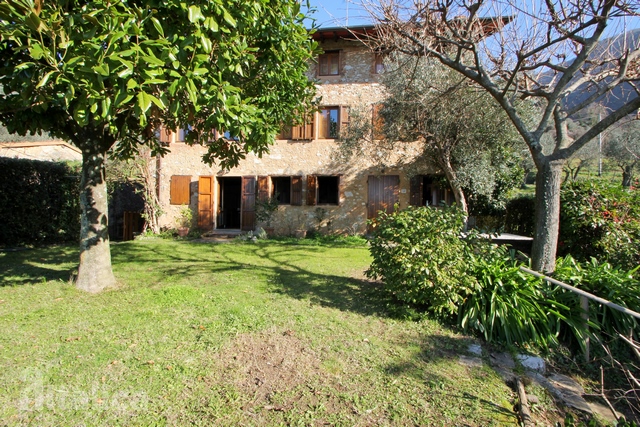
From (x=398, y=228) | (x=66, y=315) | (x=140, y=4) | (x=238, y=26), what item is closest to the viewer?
(x=140, y=4)

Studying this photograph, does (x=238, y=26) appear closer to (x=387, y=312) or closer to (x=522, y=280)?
(x=387, y=312)

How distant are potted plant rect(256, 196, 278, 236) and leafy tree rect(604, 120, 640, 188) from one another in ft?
49.7

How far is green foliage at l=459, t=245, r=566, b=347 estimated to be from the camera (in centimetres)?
390

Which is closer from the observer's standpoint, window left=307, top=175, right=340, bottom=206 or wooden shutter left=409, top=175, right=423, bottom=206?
wooden shutter left=409, top=175, right=423, bottom=206

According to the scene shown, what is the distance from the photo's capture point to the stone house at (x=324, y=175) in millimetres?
12891

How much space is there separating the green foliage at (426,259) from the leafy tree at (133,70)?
2008 mm

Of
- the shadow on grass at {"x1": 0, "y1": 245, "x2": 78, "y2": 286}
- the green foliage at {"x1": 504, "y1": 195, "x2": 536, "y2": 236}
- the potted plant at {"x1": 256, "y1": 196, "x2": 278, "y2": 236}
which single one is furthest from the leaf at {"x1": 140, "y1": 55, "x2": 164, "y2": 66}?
the potted plant at {"x1": 256, "y1": 196, "x2": 278, "y2": 236}

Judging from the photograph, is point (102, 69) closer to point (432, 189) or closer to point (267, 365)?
point (267, 365)

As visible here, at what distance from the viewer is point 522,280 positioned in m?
4.28

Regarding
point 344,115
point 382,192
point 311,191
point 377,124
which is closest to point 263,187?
point 311,191

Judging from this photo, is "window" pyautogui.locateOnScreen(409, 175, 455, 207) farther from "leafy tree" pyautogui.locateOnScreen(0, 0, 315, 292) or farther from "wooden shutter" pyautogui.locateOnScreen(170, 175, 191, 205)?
"wooden shutter" pyautogui.locateOnScreen(170, 175, 191, 205)

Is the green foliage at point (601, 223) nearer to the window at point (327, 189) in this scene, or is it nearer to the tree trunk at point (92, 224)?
the tree trunk at point (92, 224)

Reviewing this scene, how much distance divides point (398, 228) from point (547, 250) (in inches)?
77.5

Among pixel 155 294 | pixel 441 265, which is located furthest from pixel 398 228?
pixel 155 294
